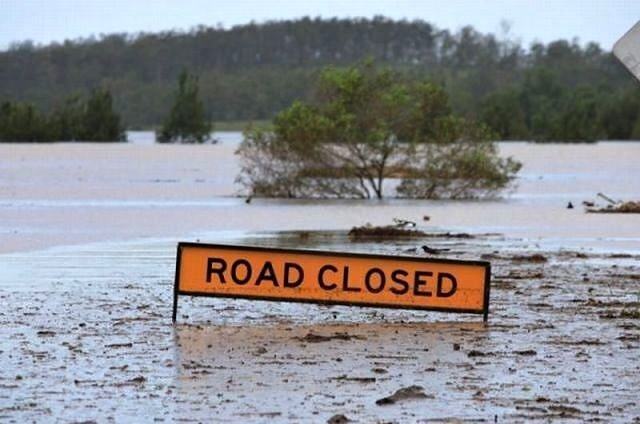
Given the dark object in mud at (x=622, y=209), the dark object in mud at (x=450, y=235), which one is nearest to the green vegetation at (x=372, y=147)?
the dark object in mud at (x=622, y=209)

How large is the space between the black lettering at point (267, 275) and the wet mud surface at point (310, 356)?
0.36m

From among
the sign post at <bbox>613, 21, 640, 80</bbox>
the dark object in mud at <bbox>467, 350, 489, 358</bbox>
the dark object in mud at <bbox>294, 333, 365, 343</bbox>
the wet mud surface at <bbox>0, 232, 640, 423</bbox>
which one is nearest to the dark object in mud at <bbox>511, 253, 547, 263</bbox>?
the wet mud surface at <bbox>0, 232, 640, 423</bbox>

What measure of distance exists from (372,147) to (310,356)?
3292 cm

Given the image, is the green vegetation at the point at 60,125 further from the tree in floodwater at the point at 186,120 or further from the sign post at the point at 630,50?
the sign post at the point at 630,50

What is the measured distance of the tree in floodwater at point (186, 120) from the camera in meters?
136

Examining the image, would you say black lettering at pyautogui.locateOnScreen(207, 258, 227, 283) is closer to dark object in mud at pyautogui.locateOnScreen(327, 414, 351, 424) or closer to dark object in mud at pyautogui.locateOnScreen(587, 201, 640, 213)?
dark object in mud at pyautogui.locateOnScreen(327, 414, 351, 424)

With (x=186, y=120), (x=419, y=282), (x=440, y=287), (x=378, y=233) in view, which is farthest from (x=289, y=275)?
(x=186, y=120)

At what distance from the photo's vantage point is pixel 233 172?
3019 inches

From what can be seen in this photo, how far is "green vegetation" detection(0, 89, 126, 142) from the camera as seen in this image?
136000mm

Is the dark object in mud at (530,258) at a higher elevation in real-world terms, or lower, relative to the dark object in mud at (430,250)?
higher

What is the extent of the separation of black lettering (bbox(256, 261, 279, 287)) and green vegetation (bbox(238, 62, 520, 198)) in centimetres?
3004

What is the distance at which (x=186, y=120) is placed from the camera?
14150 cm

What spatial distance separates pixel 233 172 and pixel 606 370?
65.9 m

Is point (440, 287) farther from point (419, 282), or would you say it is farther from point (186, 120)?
point (186, 120)
